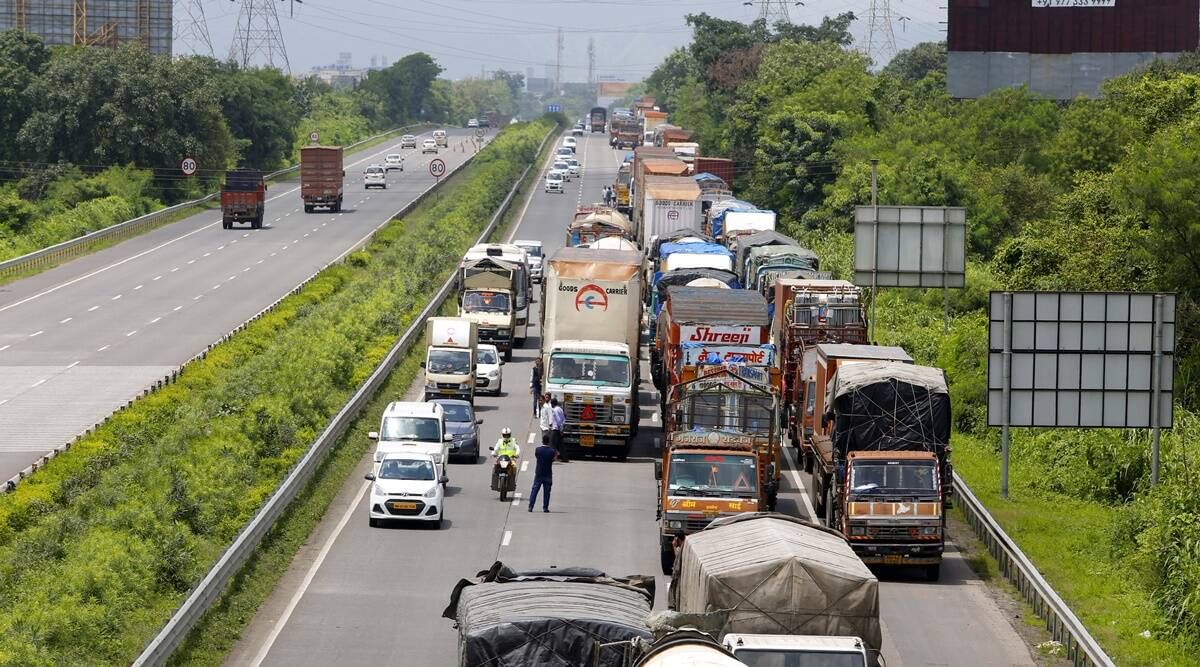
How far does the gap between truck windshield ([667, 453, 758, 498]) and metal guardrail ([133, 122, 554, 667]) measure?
22.2 feet

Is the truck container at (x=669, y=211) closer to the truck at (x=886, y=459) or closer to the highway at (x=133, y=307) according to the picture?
the highway at (x=133, y=307)

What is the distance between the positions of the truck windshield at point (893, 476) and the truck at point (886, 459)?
0.05 ft

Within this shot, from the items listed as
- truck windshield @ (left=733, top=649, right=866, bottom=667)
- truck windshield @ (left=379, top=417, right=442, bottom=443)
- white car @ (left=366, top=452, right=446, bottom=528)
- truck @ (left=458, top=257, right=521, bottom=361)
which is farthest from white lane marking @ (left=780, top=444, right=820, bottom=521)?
truck windshield @ (left=733, top=649, right=866, bottom=667)

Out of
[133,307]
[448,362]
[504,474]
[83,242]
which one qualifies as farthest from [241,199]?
[504,474]

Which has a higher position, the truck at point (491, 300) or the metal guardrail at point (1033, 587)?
the truck at point (491, 300)

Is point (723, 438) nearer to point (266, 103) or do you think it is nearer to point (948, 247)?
point (948, 247)

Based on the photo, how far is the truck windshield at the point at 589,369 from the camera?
38.8 m

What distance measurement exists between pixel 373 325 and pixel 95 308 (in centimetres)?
1248

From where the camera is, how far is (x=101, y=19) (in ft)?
490

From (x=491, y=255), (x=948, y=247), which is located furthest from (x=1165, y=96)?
(x=491, y=255)

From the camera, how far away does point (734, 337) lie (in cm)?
4006

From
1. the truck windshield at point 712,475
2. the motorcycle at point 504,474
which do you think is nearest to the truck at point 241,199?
the motorcycle at point 504,474

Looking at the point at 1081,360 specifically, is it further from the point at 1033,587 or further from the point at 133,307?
the point at 133,307

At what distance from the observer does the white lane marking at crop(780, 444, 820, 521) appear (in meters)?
33.8
